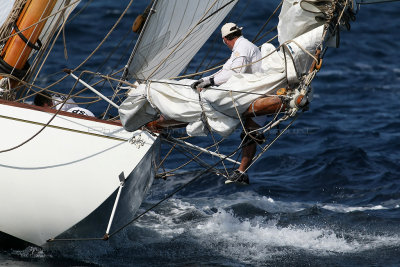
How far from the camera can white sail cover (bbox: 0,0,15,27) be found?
888cm

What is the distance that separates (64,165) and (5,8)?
237 cm

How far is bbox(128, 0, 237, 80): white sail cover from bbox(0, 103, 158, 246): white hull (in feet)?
2.68

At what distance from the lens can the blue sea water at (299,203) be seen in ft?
26.0

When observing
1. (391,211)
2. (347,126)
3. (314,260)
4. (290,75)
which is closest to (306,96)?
(290,75)

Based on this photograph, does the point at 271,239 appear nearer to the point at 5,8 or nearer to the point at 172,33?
the point at 172,33

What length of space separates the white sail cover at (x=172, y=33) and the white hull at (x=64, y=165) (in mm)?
816

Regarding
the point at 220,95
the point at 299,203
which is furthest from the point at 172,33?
the point at 299,203

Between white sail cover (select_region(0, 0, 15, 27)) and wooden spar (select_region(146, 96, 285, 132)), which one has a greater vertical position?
white sail cover (select_region(0, 0, 15, 27))

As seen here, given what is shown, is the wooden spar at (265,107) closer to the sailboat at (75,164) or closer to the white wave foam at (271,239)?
the sailboat at (75,164)

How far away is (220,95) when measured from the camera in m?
6.79

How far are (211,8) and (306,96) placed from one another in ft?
6.60

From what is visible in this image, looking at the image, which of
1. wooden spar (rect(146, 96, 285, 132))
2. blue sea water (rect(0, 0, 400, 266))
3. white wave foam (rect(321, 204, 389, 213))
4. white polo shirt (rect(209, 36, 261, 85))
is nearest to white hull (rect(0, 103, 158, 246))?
blue sea water (rect(0, 0, 400, 266))

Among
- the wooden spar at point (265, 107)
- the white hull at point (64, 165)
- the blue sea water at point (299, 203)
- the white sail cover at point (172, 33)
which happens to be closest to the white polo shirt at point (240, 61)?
the wooden spar at point (265, 107)

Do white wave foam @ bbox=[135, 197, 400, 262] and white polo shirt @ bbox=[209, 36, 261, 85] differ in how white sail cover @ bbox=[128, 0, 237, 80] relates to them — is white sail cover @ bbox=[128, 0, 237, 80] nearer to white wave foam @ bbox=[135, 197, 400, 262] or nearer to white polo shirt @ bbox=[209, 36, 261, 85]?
white polo shirt @ bbox=[209, 36, 261, 85]
